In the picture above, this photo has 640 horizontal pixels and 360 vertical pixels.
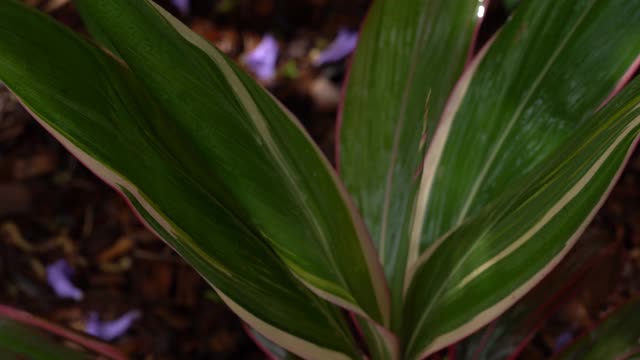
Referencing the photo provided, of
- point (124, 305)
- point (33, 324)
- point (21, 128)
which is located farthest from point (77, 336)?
point (21, 128)

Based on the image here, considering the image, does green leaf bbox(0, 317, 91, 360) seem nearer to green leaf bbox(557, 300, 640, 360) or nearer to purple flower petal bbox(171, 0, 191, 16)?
green leaf bbox(557, 300, 640, 360)

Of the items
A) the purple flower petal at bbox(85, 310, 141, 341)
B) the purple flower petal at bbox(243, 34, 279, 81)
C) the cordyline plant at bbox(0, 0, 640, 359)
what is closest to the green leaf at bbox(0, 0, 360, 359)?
the cordyline plant at bbox(0, 0, 640, 359)

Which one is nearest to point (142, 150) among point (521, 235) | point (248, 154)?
point (248, 154)

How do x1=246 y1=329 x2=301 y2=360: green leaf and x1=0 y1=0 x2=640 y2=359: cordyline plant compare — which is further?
x1=246 y1=329 x2=301 y2=360: green leaf

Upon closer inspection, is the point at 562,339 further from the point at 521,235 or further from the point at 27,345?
the point at 27,345

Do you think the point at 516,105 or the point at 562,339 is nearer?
the point at 516,105

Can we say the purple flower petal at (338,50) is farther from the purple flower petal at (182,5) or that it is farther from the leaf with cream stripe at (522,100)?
the leaf with cream stripe at (522,100)

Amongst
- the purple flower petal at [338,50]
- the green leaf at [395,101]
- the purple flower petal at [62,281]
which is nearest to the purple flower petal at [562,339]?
the green leaf at [395,101]
